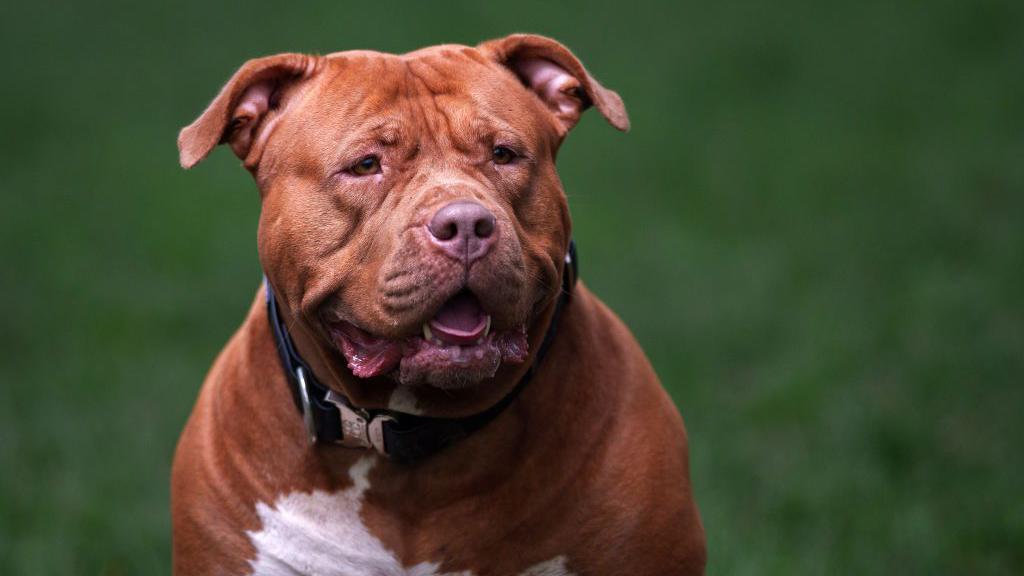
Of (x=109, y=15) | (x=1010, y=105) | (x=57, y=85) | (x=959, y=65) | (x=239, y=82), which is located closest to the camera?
(x=239, y=82)

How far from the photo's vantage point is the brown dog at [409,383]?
3.34 metres

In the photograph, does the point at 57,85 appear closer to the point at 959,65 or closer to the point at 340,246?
the point at 959,65

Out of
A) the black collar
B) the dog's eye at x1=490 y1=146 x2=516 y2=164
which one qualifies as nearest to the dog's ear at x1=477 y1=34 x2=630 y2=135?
the dog's eye at x1=490 y1=146 x2=516 y2=164

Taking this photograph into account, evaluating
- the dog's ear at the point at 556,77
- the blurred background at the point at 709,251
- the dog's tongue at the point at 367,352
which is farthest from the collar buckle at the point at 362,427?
the blurred background at the point at 709,251

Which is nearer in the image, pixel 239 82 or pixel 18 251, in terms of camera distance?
pixel 239 82

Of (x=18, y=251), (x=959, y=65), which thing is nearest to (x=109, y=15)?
(x=18, y=251)

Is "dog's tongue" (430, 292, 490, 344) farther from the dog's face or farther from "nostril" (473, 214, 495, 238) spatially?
"nostril" (473, 214, 495, 238)

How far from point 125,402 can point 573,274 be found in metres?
3.53

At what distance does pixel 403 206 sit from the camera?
3.26 m

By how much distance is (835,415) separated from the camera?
20.3 feet

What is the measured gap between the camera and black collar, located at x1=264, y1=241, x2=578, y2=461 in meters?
3.49

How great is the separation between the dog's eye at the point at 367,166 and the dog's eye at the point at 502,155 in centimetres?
Answer: 27

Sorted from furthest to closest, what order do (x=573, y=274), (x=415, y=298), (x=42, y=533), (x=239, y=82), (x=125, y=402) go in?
(x=125, y=402) → (x=42, y=533) → (x=573, y=274) → (x=239, y=82) → (x=415, y=298)

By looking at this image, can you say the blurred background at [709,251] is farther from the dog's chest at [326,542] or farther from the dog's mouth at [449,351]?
→ the dog's mouth at [449,351]
